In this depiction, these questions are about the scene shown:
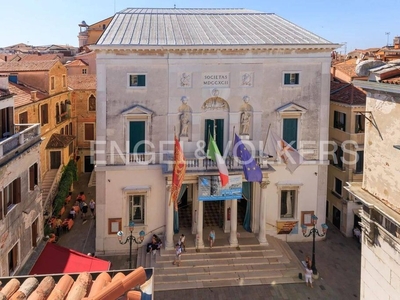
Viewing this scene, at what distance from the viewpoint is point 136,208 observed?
2662 centimetres

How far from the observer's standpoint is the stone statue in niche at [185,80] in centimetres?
2588

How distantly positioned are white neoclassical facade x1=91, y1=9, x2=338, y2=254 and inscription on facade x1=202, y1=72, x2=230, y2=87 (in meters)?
0.06

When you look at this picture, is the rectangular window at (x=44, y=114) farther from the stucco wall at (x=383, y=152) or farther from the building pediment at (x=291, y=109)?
the stucco wall at (x=383, y=152)

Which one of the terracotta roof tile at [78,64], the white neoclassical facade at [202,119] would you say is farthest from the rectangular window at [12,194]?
the terracotta roof tile at [78,64]

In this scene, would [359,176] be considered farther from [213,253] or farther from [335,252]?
[213,253]

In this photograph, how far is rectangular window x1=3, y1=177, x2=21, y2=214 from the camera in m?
17.0

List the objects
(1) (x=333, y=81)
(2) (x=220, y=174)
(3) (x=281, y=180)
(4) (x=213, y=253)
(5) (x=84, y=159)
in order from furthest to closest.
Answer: (5) (x=84, y=159) → (1) (x=333, y=81) → (3) (x=281, y=180) → (4) (x=213, y=253) → (2) (x=220, y=174)

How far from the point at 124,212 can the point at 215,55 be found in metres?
11.0

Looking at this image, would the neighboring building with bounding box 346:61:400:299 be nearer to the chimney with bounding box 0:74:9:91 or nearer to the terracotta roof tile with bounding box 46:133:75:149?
the chimney with bounding box 0:74:9:91

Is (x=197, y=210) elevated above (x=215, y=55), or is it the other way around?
(x=215, y=55)

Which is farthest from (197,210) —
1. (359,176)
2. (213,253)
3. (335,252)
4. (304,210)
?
(359,176)

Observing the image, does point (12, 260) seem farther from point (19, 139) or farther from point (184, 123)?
point (184, 123)

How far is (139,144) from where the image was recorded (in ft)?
85.1

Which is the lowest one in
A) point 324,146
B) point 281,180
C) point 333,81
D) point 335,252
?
point 335,252
